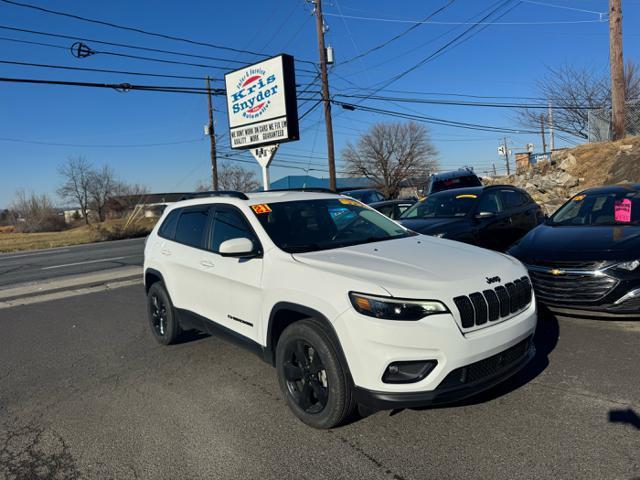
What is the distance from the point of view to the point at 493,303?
318cm

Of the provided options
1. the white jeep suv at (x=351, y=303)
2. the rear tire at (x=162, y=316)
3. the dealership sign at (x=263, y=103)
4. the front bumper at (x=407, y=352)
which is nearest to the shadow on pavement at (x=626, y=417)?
the white jeep suv at (x=351, y=303)

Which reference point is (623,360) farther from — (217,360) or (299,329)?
(217,360)

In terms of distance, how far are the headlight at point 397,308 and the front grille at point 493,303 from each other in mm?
165

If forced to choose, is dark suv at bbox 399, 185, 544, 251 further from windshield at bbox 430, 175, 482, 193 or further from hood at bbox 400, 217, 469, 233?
windshield at bbox 430, 175, 482, 193

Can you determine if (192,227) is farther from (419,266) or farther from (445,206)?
(445,206)

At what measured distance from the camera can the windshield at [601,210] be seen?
6088 mm

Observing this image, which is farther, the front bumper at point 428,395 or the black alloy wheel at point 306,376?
the black alloy wheel at point 306,376

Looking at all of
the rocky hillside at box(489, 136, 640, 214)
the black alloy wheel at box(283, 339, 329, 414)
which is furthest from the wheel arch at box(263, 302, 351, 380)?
the rocky hillside at box(489, 136, 640, 214)

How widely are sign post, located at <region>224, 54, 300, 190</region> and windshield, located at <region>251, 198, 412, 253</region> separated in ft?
28.7

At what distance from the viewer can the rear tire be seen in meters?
5.24

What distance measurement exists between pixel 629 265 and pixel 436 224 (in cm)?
317

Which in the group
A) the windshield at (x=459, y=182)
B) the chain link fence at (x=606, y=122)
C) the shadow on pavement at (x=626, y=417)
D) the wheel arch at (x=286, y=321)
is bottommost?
the shadow on pavement at (x=626, y=417)

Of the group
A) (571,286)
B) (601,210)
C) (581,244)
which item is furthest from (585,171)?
(571,286)

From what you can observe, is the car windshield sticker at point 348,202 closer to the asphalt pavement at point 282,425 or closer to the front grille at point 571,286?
the asphalt pavement at point 282,425
